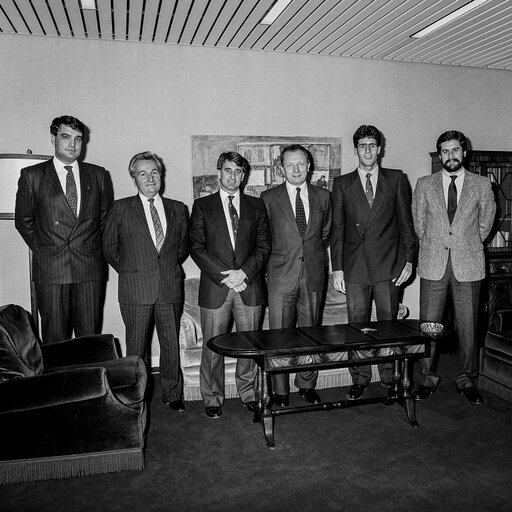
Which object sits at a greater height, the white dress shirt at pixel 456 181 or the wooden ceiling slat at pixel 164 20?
the wooden ceiling slat at pixel 164 20

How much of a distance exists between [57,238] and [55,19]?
184 cm

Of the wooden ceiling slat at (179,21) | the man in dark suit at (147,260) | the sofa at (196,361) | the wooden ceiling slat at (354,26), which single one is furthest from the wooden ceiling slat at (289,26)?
the sofa at (196,361)

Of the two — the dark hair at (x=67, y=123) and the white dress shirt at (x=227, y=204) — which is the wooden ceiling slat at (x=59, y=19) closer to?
the dark hair at (x=67, y=123)

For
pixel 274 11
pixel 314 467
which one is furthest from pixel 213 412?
pixel 274 11

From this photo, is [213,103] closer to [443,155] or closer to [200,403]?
[443,155]

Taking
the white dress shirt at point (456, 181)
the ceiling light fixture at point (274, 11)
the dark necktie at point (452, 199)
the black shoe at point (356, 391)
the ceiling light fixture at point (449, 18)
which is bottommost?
the black shoe at point (356, 391)

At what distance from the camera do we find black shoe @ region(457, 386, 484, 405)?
150 inches

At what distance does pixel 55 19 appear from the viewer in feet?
13.4

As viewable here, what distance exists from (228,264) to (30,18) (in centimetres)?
252

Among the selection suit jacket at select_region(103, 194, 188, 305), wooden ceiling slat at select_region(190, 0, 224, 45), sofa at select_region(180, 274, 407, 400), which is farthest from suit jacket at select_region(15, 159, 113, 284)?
wooden ceiling slat at select_region(190, 0, 224, 45)

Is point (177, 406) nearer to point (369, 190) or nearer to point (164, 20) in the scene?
point (369, 190)

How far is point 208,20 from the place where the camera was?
4.20 meters

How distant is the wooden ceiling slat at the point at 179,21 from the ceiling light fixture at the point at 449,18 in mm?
2025

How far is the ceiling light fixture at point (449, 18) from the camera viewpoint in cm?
393
